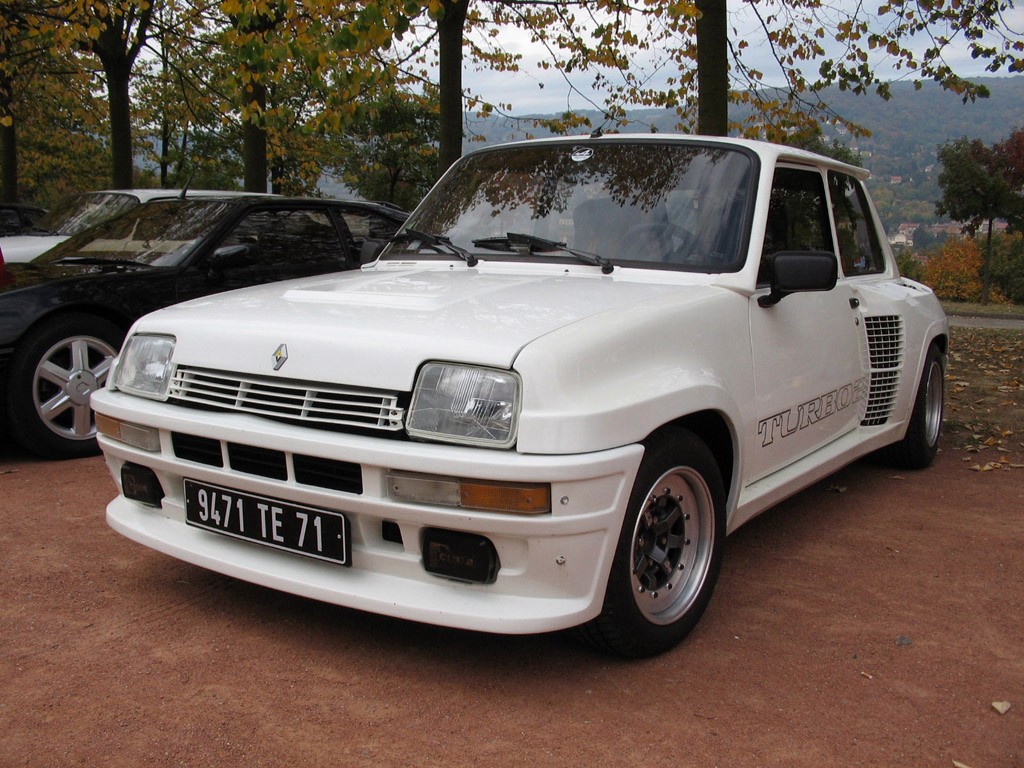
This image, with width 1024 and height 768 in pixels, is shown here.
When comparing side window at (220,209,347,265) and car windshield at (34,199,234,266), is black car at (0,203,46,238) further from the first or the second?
side window at (220,209,347,265)

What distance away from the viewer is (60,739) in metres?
2.39

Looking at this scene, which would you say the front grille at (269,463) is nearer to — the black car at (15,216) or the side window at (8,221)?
the side window at (8,221)

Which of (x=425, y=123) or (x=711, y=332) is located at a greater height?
(x=425, y=123)

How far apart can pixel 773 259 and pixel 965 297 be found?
50211 mm

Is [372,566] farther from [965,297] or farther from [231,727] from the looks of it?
[965,297]

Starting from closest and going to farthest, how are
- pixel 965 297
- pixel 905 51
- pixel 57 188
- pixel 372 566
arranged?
pixel 372 566
pixel 905 51
pixel 57 188
pixel 965 297

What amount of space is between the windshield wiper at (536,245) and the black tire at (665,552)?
2.87 feet

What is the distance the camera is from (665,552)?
9.91 ft

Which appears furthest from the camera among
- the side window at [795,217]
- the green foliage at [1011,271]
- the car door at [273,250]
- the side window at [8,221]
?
the green foliage at [1011,271]

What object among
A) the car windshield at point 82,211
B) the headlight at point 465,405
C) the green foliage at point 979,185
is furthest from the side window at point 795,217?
the green foliage at point 979,185

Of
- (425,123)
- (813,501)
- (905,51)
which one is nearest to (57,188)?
(425,123)

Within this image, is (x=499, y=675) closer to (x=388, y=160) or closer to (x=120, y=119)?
(x=120, y=119)

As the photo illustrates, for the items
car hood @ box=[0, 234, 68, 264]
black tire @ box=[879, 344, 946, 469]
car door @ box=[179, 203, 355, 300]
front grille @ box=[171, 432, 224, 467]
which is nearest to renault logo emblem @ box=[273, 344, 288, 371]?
front grille @ box=[171, 432, 224, 467]

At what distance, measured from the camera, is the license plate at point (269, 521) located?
8.80 feet
